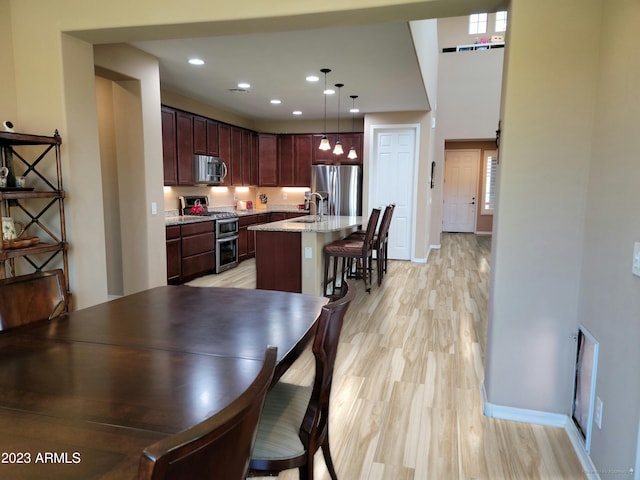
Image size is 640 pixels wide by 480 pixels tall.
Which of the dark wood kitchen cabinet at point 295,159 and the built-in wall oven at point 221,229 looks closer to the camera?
the built-in wall oven at point 221,229

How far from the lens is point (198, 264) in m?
5.54

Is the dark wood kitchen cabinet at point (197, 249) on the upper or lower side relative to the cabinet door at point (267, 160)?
lower

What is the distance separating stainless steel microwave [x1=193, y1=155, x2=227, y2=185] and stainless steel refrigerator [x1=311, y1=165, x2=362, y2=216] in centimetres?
176

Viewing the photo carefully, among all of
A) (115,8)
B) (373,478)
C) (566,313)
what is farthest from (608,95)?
(115,8)

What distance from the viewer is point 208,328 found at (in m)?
1.57

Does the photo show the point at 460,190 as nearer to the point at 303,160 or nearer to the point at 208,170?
the point at 303,160

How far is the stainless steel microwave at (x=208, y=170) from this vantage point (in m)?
5.83

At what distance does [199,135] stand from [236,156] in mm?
1164

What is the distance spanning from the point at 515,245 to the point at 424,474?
4.08ft

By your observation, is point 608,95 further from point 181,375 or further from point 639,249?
point 181,375

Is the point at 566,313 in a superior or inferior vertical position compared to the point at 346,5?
inferior

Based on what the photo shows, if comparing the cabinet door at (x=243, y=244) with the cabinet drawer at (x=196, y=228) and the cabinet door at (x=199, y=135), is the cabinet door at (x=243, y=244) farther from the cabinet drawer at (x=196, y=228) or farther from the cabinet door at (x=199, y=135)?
the cabinet door at (x=199, y=135)

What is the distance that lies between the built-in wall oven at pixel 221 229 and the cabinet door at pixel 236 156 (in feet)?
2.38

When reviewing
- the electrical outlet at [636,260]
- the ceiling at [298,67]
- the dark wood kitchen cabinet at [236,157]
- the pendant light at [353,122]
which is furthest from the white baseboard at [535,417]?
the dark wood kitchen cabinet at [236,157]
